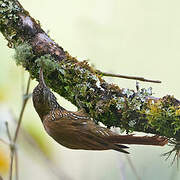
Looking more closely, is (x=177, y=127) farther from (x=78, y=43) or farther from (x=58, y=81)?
(x=78, y=43)

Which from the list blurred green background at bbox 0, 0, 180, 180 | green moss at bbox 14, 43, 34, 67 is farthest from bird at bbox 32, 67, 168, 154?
blurred green background at bbox 0, 0, 180, 180

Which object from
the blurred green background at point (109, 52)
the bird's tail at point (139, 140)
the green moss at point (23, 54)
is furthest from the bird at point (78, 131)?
the blurred green background at point (109, 52)

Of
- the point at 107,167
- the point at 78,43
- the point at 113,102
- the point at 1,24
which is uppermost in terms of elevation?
the point at 78,43

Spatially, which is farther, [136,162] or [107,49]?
[107,49]

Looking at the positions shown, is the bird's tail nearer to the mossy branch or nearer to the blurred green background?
the mossy branch

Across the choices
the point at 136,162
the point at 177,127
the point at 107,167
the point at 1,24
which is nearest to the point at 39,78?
the point at 1,24

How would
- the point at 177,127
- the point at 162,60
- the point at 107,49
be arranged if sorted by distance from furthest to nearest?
the point at 162,60 < the point at 107,49 < the point at 177,127

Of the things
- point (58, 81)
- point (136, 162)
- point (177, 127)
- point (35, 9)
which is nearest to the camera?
point (177, 127)
